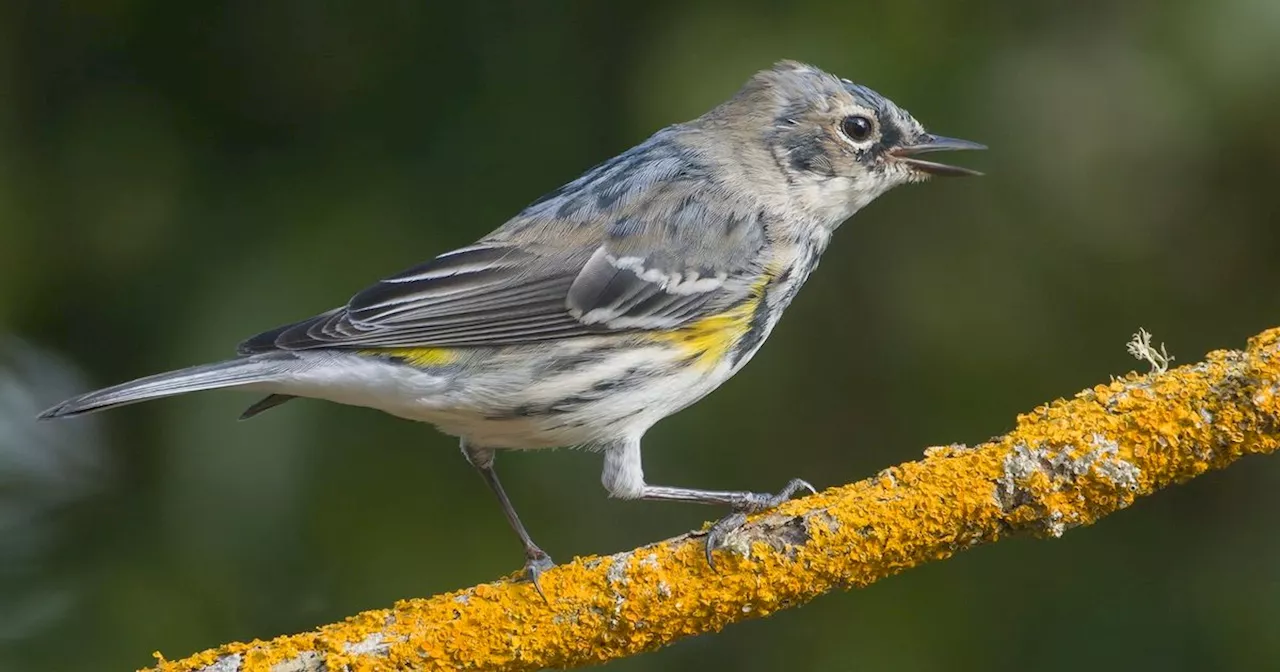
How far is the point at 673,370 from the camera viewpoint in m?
3.19

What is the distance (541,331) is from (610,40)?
3.08ft

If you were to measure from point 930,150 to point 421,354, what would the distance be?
1.43m

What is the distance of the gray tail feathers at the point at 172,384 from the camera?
9.37 feet

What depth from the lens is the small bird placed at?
3.12 m

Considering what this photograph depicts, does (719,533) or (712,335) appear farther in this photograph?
(712,335)

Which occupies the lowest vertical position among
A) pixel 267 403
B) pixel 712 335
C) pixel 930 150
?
pixel 267 403

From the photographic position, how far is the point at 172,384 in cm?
287

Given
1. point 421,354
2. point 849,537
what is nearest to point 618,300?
point 421,354

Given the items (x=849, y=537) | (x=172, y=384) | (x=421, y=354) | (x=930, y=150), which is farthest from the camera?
(x=930, y=150)

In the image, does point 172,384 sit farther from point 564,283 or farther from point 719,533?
point 719,533

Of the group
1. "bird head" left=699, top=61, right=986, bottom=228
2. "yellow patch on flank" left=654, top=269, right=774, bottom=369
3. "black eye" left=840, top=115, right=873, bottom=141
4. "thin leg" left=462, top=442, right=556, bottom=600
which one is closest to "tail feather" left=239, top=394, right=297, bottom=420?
"thin leg" left=462, top=442, right=556, bottom=600

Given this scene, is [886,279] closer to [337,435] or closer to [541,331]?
→ [541,331]

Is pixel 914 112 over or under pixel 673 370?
over

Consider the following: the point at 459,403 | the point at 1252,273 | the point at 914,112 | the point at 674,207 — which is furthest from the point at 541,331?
the point at 1252,273
